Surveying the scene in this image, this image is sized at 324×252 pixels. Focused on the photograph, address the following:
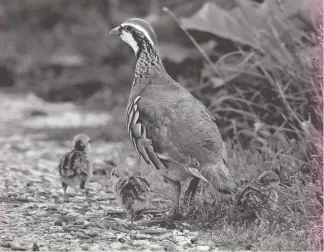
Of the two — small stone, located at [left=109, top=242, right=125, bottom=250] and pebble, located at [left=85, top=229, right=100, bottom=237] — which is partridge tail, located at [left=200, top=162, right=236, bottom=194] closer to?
small stone, located at [left=109, top=242, right=125, bottom=250]

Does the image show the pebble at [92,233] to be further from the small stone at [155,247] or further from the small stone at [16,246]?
the small stone at [16,246]

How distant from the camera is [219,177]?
4539 millimetres

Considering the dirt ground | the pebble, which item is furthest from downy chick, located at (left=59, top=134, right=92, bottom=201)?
the pebble

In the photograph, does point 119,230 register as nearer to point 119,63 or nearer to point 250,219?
point 250,219

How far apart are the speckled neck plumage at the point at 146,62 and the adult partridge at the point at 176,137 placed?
15 centimetres

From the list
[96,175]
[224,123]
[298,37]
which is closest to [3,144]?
[96,175]

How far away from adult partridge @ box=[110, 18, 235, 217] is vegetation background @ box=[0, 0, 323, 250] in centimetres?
34

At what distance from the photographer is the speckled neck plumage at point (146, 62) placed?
5.36 m

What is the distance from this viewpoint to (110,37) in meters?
11.7

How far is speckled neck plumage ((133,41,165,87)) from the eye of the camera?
5355 mm

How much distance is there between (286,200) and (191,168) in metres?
0.69

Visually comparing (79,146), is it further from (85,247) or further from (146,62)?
(85,247)

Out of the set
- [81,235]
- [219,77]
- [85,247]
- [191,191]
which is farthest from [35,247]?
[219,77]

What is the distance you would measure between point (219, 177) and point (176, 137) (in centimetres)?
40
